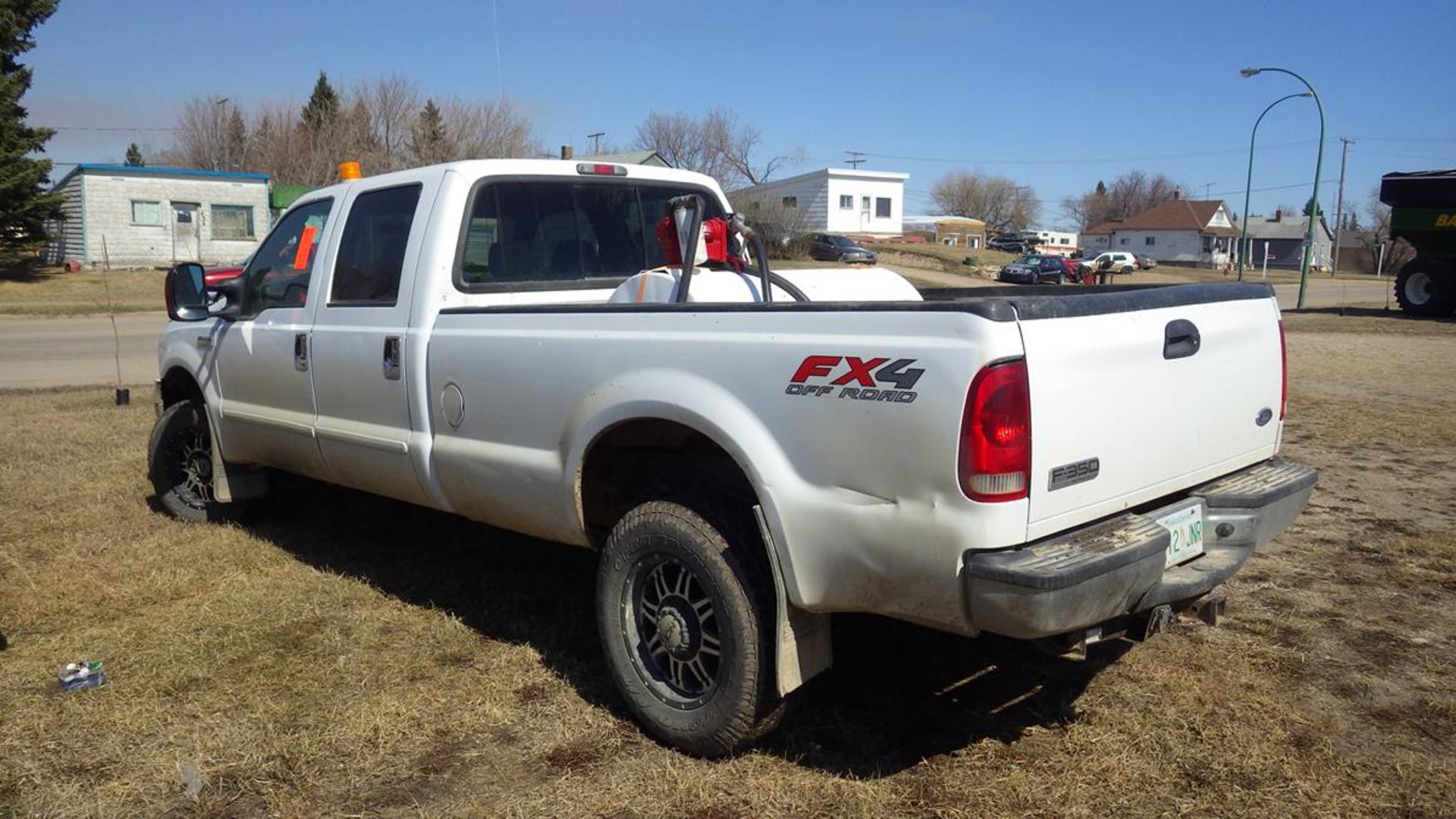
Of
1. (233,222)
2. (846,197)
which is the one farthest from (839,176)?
(233,222)

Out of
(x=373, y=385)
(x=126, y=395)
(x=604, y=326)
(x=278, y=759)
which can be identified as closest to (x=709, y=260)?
(x=604, y=326)

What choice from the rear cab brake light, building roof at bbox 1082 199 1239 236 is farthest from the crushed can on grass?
building roof at bbox 1082 199 1239 236

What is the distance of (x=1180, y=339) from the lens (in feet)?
10.5

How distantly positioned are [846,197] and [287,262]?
6500 centimetres

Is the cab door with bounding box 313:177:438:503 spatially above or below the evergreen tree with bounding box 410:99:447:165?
below

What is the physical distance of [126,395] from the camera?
10.9 metres

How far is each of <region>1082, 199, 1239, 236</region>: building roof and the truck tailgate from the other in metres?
91.0

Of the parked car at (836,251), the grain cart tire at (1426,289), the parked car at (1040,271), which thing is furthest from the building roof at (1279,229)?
the grain cart tire at (1426,289)

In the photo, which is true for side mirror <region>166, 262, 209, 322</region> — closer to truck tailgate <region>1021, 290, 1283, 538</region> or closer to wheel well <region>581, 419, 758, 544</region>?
wheel well <region>581, 419, 758, 544</region>

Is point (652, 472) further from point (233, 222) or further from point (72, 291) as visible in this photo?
point (233, 222)

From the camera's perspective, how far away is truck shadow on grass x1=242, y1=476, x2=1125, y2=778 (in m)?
3.56

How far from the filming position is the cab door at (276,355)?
16.4ft

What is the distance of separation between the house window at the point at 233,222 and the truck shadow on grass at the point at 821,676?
121 feet

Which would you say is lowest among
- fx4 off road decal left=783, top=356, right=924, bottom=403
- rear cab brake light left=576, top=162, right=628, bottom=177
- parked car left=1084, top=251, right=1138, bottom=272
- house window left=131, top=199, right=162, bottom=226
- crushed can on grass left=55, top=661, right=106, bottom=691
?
crushed can on grass left=55, top=661, right=106, bottom=691
